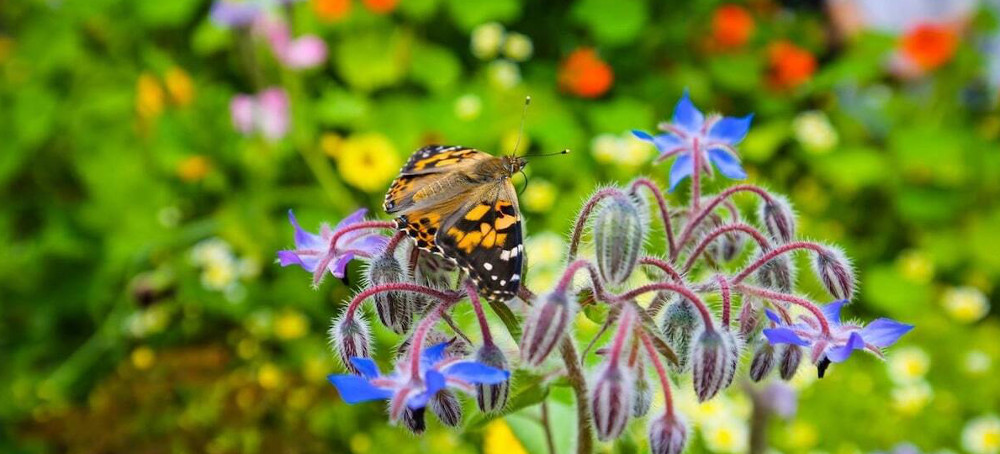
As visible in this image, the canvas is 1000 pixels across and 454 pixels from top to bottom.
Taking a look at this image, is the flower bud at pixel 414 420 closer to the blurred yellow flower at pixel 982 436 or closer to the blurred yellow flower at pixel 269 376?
the blurred yellow flower at pixel 269 376

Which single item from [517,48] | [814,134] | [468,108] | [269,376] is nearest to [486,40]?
[517,48]

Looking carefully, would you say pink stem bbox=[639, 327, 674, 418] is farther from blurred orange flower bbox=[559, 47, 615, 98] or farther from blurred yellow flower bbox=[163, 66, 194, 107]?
blurred yellow flower bbox=[163, 66, 194, 107]

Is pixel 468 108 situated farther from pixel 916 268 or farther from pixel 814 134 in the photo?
pixel 916 268

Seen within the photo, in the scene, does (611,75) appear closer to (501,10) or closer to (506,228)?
(501,10)

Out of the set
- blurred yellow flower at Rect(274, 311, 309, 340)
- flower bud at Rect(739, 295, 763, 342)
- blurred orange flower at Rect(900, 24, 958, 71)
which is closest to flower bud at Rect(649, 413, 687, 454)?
flower bud at Rect(739, 295, 763, 342)

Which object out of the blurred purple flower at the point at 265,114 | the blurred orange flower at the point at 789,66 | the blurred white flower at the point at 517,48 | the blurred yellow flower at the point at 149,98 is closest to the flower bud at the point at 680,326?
the blurred purple flower at the point at 265,114
